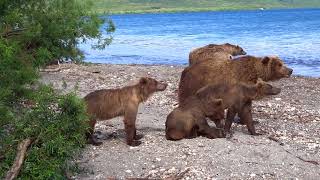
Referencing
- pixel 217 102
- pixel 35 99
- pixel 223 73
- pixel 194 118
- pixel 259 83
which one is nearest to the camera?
pixel 35 99

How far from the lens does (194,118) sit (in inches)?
396

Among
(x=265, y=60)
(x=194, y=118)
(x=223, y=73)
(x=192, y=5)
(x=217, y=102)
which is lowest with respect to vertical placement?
(x=192, y=5)

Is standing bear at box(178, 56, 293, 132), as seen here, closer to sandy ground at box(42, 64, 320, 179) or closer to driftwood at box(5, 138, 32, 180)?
sandy ground at box(42, 64, 320, 179)

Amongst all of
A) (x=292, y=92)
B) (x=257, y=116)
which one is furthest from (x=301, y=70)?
(x=257, y=116)

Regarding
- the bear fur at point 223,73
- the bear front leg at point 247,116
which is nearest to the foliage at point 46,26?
the bear fur at point 223,73

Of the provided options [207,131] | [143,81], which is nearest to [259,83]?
[207,131]

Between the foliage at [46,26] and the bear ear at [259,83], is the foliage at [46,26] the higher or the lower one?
the higher one

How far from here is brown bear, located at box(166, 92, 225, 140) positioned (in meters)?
9.86

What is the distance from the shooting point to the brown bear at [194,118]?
9.86 meters

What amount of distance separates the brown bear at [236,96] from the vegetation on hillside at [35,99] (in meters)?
3.08

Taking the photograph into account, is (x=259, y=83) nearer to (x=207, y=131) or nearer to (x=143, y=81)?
(x=207, y=131)

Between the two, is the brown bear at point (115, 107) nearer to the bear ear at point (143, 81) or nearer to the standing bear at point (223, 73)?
the bear ear at point (143, 81)

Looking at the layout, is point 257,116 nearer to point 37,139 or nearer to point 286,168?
point 286,168

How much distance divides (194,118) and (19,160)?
364 centimetres
